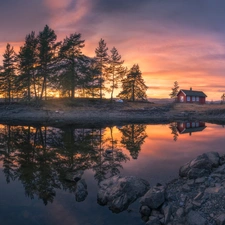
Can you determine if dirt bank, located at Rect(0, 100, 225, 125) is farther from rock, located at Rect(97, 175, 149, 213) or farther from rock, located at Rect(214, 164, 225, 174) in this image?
rock, located at Rect(97, 175, 149, 213)

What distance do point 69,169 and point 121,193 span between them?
502 cm

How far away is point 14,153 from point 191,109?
164 ft

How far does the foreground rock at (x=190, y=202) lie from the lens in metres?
6.71

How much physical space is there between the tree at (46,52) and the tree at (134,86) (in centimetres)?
2801

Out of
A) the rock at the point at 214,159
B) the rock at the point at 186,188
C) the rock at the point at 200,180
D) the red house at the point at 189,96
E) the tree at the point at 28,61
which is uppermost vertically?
the tree at the point at 28,61

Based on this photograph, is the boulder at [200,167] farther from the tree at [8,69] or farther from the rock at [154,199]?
the tree at [8,69]

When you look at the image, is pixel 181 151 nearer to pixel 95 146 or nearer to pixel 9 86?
pixel 95 146

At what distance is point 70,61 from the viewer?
5088cm

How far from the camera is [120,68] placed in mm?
60750

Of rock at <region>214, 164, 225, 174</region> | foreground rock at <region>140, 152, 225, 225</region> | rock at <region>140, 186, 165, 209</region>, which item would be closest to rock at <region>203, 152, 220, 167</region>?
rock at <region>214, 164, 225, 174</region>

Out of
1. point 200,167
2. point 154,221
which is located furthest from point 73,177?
point 200,167

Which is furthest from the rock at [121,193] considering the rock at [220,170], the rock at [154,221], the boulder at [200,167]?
the rock at [220,170]

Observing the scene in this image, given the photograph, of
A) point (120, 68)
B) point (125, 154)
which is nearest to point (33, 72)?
point (120, 68)

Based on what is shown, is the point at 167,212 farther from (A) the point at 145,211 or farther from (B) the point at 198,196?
(B) the point at 198,196
